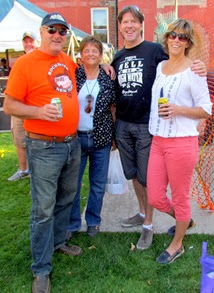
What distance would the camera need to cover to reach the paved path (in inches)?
135

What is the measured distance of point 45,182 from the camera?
2400 millimetres

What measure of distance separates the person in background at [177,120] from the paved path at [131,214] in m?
0.71

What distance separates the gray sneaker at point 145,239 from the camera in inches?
121

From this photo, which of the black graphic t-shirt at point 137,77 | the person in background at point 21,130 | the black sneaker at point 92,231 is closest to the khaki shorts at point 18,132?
the person in background at point 21,130

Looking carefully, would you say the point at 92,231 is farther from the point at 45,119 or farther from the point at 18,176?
the point at 18,176

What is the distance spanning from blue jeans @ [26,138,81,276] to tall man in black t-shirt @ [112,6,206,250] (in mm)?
575

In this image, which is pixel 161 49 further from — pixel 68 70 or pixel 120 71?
pixel 68 70

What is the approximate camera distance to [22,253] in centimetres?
305

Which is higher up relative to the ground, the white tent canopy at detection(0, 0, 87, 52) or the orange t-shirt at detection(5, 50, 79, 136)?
the white tent canopy at detection(0, 0, 87, 52)

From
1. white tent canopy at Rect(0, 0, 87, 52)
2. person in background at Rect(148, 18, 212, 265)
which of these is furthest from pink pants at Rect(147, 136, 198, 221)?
white tent canopy at Rect(0, 0, 87, 52)

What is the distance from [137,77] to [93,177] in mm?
1103

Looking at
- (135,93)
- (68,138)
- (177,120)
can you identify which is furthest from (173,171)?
(68,138)

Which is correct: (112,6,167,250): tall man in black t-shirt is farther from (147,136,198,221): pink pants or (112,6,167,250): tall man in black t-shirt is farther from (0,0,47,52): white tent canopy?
(0,0,47,52): white tent canopy

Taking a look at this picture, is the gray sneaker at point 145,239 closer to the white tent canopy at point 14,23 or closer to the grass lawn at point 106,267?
the grass lawn at point 106,267
